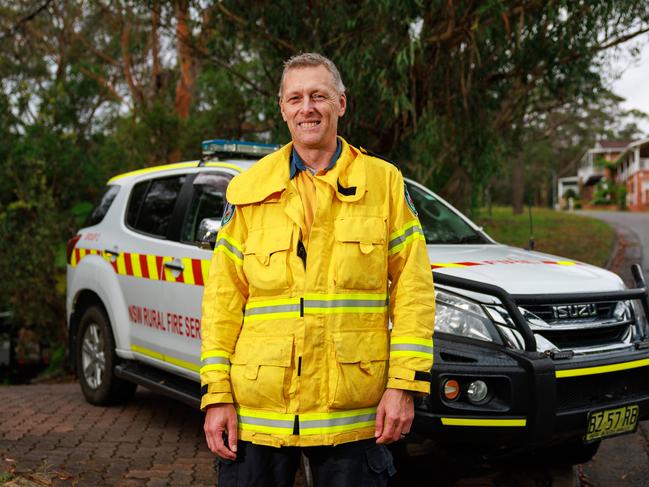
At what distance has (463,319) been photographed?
3.63 metres

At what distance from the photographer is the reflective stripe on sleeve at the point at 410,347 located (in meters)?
2.22

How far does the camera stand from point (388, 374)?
226cm

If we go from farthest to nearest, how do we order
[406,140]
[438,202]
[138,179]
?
[406,140]
[138,179]
[438,202]

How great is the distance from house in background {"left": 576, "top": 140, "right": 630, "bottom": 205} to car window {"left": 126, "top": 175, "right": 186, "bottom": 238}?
61.4 metres

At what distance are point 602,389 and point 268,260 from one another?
7.04 ft

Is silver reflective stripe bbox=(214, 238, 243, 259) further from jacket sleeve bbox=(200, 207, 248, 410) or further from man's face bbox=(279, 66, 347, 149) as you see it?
man's face bbox=(279, 66, 347, 149)

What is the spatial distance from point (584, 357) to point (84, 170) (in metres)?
10.9

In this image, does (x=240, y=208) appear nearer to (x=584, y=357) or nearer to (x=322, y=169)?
(x=322, y=169)

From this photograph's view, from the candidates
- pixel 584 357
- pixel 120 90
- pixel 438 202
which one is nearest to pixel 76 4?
pixel 120 90

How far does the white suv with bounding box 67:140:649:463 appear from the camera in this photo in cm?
339

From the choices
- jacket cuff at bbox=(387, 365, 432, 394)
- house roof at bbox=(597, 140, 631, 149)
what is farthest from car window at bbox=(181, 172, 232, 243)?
house roof at bbox=(597, 140, 631, 149)

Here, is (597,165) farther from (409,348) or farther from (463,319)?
(409,348)

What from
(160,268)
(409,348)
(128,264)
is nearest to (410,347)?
(409,348)

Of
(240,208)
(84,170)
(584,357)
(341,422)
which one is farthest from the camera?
(84,170)
